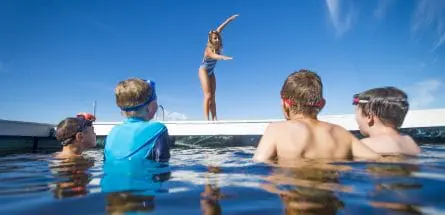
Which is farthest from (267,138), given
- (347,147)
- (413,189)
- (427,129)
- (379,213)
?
(427,129)

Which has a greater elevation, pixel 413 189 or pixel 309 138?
pixel 309 138

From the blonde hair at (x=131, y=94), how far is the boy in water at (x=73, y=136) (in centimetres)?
132

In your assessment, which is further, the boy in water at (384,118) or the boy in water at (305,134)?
the boy in water at (384,118)

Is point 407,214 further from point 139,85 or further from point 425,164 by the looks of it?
point 139,85

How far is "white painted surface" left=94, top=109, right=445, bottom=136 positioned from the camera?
7469 millimetres

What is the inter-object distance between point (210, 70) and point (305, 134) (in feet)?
20.4

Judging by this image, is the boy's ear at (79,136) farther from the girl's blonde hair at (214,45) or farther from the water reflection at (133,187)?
the girl's blonde hair at (214,45)

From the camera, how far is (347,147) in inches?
133

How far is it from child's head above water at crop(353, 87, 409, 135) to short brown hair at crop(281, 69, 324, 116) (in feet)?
2.83

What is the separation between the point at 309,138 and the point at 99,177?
5.96ft

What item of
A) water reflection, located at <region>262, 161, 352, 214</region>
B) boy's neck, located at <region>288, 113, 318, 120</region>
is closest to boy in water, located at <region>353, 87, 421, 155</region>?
boy's neck, located at <region>288, 113, 318, 120</region>

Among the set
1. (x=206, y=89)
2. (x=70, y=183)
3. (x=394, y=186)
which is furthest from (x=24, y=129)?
(x=394, y=186)

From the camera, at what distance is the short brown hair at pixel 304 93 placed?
11.7 ft

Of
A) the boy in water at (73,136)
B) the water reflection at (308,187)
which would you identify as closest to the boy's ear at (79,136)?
the boy in water at (73,136)
